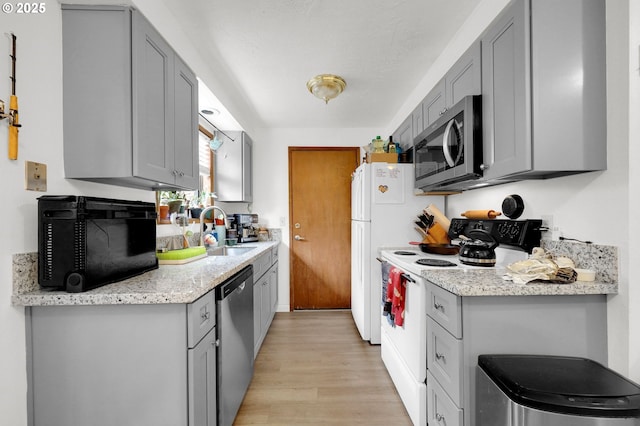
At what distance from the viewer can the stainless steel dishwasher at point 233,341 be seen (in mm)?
1373

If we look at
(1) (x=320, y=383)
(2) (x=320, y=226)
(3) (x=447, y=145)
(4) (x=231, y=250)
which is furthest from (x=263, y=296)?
(3) (x=447, y=145)

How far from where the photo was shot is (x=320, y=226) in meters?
3.74

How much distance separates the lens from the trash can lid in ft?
2.64

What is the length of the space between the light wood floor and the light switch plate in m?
1.62

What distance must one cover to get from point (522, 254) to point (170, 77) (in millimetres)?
2229

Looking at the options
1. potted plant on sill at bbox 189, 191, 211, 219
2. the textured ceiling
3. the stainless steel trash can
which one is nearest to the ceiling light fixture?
the textured ceiling

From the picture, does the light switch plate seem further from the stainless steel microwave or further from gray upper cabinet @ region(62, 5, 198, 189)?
the stainless steel microwave

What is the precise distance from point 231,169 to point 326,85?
1515 millimetres

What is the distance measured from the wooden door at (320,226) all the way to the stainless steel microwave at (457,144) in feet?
5.88

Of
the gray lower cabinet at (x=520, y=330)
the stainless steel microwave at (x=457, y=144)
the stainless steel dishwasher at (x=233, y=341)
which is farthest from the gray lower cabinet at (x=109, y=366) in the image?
the stainless steel microwave at (x=457, y=144)

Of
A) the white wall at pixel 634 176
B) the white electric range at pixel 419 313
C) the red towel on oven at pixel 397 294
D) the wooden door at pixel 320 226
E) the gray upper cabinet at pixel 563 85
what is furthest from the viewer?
the wooden door at pixel 320 226

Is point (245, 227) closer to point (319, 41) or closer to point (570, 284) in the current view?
point (319, 41)

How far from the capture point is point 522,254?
1526 millimetres

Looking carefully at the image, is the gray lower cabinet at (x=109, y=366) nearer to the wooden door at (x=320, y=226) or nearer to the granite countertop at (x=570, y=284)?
the granite countertop at (x=570, y=284)
